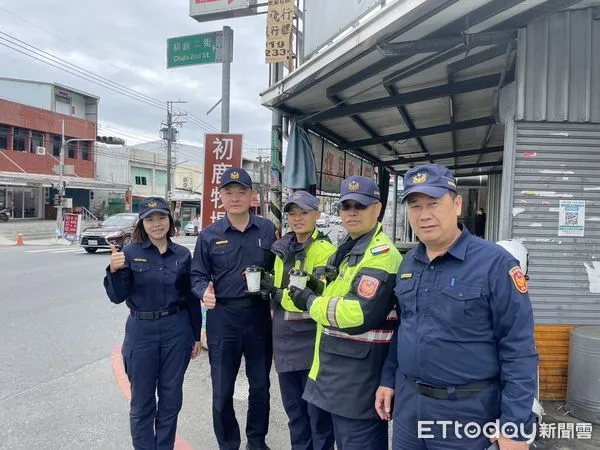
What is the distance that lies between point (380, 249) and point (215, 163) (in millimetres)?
3314

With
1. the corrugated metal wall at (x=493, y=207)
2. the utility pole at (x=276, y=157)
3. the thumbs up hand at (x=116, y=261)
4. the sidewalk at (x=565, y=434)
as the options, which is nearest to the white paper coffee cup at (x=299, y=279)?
the thumbs up hand at (x=116, y=261)

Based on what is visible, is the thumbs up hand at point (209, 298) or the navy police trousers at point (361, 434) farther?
the thumbs up hand at point (209, 298)

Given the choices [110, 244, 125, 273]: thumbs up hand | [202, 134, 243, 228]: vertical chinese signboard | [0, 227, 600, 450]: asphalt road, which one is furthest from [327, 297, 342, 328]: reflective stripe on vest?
[202, 134, 243, 228]: vertical chinese signboard

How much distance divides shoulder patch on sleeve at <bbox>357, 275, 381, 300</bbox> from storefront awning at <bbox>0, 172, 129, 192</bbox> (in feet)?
94.6

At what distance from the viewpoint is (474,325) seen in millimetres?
1743

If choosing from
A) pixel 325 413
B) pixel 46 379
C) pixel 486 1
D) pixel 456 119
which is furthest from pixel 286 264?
pixel 456 119

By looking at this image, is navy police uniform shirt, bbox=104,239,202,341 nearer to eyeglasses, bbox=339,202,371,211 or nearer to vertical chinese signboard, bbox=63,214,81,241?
eyeglasses, bbox=339,202,371,211

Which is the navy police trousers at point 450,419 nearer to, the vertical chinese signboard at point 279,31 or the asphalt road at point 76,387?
the asphalt road at point 76,387

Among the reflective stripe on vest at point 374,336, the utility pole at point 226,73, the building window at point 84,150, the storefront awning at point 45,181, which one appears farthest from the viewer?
the building window at point 84,150

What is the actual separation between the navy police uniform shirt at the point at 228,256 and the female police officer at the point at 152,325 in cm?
19

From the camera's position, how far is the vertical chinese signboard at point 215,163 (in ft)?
16.5

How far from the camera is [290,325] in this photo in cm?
281

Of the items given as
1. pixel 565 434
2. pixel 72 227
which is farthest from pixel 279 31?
pixel 72 227

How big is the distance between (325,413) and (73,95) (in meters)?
39.1
